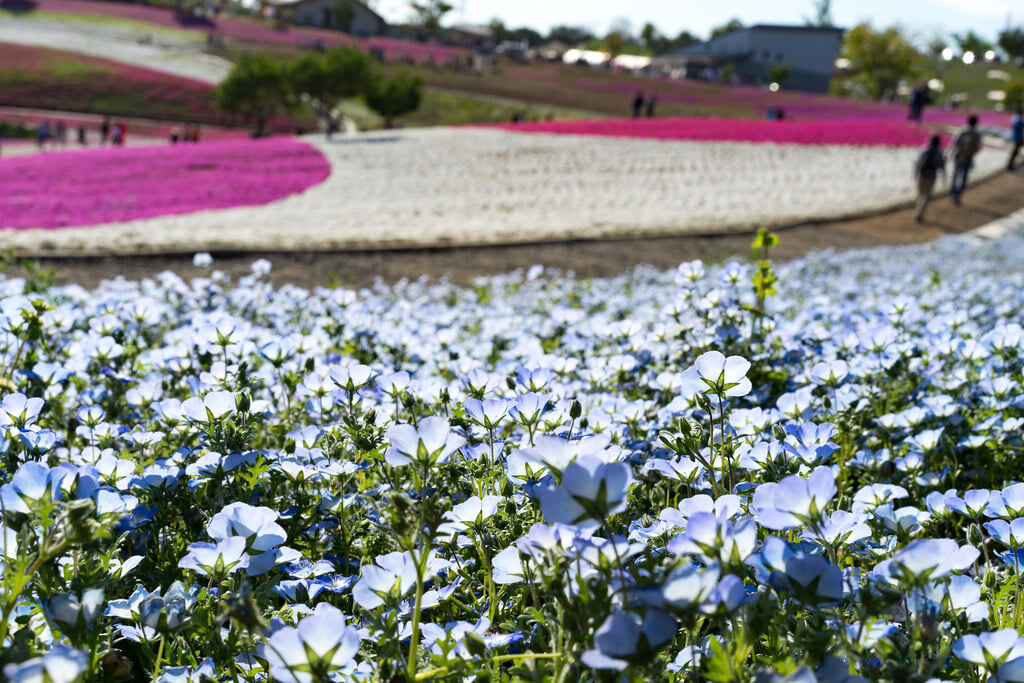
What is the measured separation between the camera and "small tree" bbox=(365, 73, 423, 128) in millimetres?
34125

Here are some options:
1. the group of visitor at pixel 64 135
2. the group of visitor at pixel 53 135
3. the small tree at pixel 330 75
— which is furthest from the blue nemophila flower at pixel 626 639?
the group of visitor at pixel 53 135

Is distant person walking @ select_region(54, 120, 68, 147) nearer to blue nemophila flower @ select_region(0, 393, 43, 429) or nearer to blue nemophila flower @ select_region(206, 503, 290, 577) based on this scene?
blue nemophila flower @ select_region(0, 393, 43, 429)

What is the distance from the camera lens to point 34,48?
4503 centimetres

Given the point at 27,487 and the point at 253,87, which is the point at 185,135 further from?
the point at 27,487

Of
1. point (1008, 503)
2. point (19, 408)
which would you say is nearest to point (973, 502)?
point (1008, 503)

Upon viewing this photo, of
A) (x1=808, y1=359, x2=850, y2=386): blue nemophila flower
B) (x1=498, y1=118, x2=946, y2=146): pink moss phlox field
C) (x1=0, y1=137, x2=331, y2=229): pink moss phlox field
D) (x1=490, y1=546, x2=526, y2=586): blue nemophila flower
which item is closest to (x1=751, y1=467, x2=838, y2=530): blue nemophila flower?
(x1=490, y1=546, x2=526, y2=586): blue nemophila flower

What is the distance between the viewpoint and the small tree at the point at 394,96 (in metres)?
34.1

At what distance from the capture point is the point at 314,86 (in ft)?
107

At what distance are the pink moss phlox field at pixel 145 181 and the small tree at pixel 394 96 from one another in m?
12.7

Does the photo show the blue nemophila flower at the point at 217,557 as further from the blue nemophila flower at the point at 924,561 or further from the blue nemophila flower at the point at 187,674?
the blue nemophila flower at the point at 924,561

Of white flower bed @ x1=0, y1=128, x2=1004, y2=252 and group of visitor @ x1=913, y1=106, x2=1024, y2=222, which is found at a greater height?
group of visitor @ x1=913, y1=106, x2=1024, y2=222

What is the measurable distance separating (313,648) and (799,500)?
64 cm

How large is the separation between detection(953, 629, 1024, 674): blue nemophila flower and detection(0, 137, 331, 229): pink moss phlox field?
39.7 feet

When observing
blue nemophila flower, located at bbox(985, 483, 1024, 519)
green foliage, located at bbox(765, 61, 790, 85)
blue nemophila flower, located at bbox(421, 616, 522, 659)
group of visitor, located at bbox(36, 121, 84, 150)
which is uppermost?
green foliage, located at bbox(765, 61, 790, 85)
